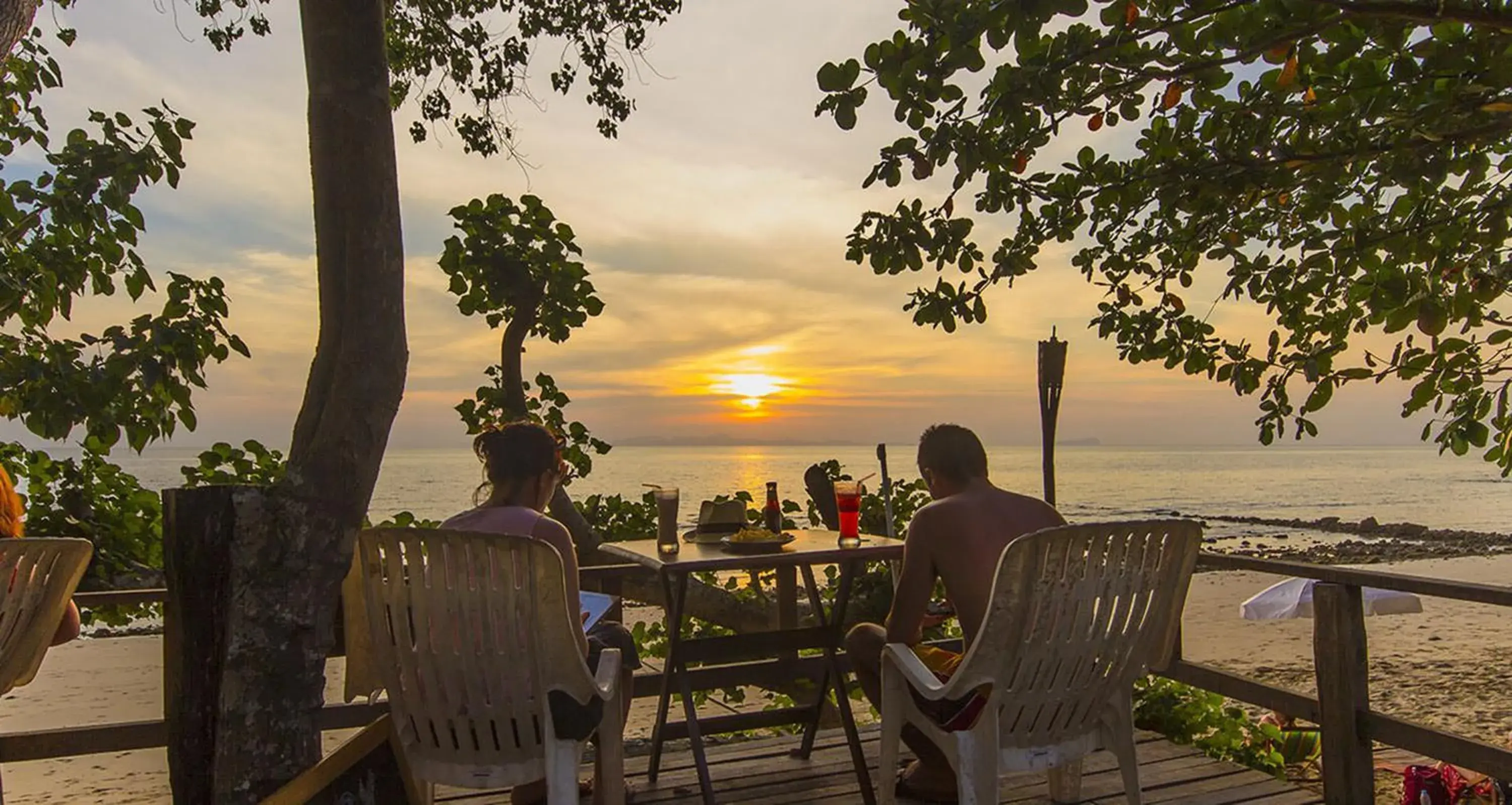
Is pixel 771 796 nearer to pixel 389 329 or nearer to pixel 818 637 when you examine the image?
pixel 818 637

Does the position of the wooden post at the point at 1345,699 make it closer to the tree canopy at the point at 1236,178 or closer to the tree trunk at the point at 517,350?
the tree canopy at the point at 1236,178

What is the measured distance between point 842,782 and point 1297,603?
5122 mm

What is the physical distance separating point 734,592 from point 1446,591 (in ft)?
13.6

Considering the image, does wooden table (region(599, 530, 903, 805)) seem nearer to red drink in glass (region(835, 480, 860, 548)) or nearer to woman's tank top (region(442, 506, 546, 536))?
red drink in glass (region(835, 480, 860, 548))

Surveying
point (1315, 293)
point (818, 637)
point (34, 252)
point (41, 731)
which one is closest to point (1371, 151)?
point (1315, 293)

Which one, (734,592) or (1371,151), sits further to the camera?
(734,592)

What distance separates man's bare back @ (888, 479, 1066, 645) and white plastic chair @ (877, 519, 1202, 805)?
0.70 ft

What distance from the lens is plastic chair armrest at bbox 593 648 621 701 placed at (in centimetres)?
268

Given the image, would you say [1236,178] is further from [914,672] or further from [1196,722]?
[1196,722]

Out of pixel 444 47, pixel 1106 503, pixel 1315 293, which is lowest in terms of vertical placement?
pixel 1106 503

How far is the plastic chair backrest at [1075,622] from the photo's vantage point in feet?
8.63

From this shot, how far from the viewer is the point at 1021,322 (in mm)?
7910

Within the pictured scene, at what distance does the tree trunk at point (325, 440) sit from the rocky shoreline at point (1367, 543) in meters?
23.6

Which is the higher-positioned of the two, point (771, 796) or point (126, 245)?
point (126, 245)
